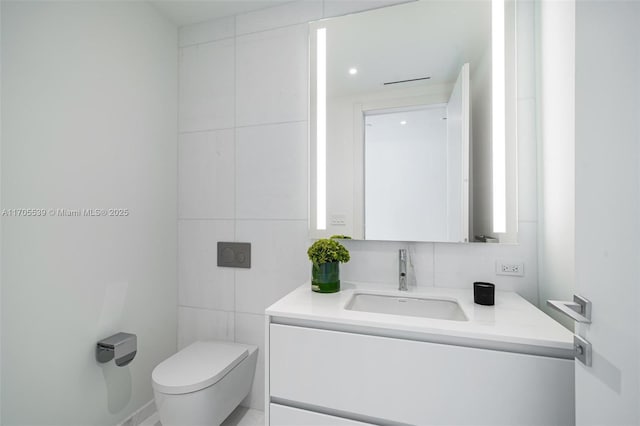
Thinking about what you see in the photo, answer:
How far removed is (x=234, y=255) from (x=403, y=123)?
3.75ft

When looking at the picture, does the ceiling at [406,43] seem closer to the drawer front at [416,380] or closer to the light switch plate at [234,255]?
the light switch plate at [234,255]

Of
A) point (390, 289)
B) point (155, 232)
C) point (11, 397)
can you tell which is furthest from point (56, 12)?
point (390, 289)

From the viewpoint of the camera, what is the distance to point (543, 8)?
3.96 ft

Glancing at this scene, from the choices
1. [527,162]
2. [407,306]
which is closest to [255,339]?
[407,306]

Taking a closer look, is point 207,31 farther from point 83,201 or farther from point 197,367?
point 197,367

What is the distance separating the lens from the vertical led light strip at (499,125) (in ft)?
4.27

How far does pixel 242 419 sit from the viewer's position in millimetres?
1592

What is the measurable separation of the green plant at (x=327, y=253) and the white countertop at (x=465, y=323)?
0.15m

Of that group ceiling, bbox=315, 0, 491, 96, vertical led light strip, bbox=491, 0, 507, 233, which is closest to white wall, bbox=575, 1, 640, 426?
vertical led light strip, bbox=491, 0, 507, 233

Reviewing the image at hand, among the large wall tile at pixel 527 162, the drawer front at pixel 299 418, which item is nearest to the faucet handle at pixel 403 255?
the large wall tile at pixel 527 162

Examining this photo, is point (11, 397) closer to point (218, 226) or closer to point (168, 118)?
point (218, 226)

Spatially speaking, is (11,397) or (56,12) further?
(56,12)

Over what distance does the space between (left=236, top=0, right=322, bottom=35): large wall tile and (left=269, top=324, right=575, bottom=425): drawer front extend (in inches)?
60.6

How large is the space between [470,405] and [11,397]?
1.54 m
